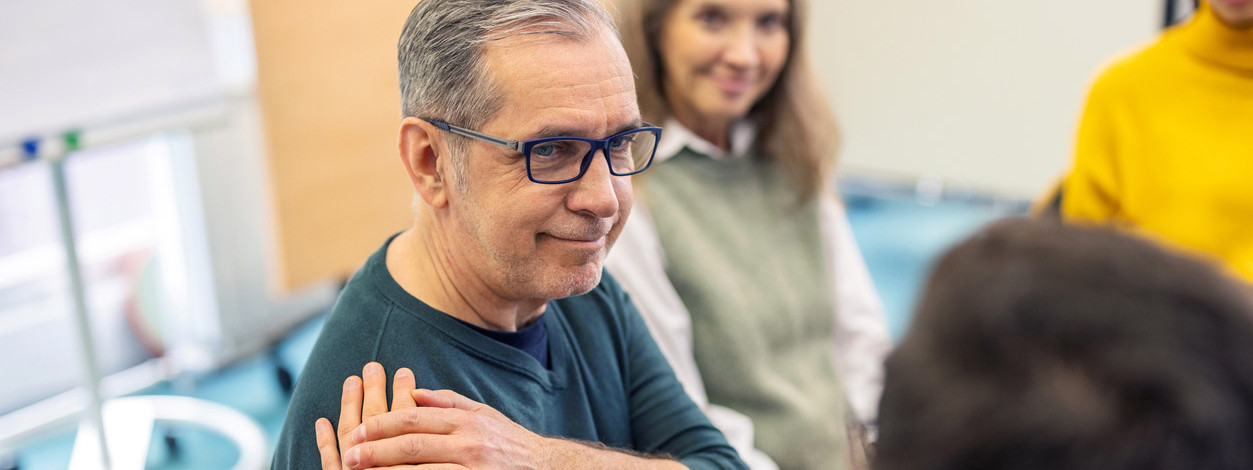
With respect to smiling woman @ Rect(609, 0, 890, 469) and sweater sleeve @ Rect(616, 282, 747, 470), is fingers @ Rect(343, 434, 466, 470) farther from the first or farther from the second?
smiling woman @ Rect(609, 0, 890, 469)

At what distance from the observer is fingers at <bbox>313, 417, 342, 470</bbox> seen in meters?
0.99

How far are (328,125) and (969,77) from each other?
242 centimetres

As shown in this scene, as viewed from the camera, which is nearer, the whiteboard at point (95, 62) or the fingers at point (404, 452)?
the fingers at point (404, 452)

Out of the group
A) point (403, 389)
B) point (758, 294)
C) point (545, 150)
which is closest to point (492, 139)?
point (545, 150)

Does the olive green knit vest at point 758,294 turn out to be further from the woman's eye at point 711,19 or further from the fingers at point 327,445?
the fingers at point 327,445

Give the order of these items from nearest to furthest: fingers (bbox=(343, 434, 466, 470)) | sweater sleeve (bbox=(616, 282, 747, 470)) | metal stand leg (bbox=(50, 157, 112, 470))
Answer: fingers (bbox=(343, 434, 466, 470)) < sweater sleeve (bbox=(616, 282, 747, 470)) < metal stand leg (bbox=(50, 157, 112, 470))

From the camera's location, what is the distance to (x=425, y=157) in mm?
1114

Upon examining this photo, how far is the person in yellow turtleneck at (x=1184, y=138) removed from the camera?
1782 millimetres

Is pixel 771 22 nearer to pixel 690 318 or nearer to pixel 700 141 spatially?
pixel 700 141

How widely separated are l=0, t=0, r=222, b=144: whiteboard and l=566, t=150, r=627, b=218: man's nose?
167 cm

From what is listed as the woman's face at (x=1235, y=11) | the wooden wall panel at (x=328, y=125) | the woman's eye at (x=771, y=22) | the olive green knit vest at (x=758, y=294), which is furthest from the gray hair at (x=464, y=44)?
the wooden wall panel at (x=328, y=125)

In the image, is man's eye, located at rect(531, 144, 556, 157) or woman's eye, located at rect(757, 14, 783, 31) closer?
man's eye, located at rect(531, 144, 556, 157)

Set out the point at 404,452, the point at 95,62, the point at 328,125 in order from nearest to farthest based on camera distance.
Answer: the point at 404,452
the point at 95,62
the point at 328,125

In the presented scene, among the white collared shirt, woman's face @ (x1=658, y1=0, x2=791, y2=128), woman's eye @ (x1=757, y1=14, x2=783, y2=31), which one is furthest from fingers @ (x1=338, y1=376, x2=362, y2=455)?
woman's eye @ (x1=757, y1=14, x2=783, y2=31)
